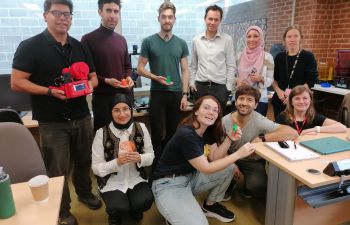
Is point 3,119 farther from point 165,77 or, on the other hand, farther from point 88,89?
point 165,77

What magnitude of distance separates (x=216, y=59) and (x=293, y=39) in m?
0.83

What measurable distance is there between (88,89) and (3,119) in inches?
22.5

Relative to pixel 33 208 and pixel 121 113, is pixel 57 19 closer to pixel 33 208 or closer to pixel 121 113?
pixel 121 113

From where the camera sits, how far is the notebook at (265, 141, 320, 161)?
1.60m

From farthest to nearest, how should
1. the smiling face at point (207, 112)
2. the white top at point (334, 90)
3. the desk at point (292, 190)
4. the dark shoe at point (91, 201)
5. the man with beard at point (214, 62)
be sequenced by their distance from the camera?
1. the white top at point (334, 90)
2. the man with beard at point (214, 62)
3. the dark shoe at point (91, 201)
4. the smiling face at point (207, 112)
5. the desk at point (292, 190)

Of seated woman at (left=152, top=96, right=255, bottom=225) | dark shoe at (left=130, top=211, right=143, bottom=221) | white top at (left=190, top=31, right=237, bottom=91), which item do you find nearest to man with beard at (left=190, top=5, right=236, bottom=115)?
white top at (left=190, top=31, right=237, bottom=91)

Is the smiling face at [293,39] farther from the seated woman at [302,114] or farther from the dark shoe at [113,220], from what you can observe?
the dark shoe at [113,220]

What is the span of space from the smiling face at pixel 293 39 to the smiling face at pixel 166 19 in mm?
1222

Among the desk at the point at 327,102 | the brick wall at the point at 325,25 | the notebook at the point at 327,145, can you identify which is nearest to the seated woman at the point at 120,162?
the notebook at the point at 327,145

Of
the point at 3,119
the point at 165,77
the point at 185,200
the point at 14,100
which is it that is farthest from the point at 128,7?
the point at 185,200

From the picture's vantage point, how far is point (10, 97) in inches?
113

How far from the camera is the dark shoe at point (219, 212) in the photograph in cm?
212

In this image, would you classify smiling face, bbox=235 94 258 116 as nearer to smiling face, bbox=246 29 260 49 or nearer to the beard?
smiling face, bbox=246 29 260 49

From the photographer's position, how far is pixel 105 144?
1946mm
